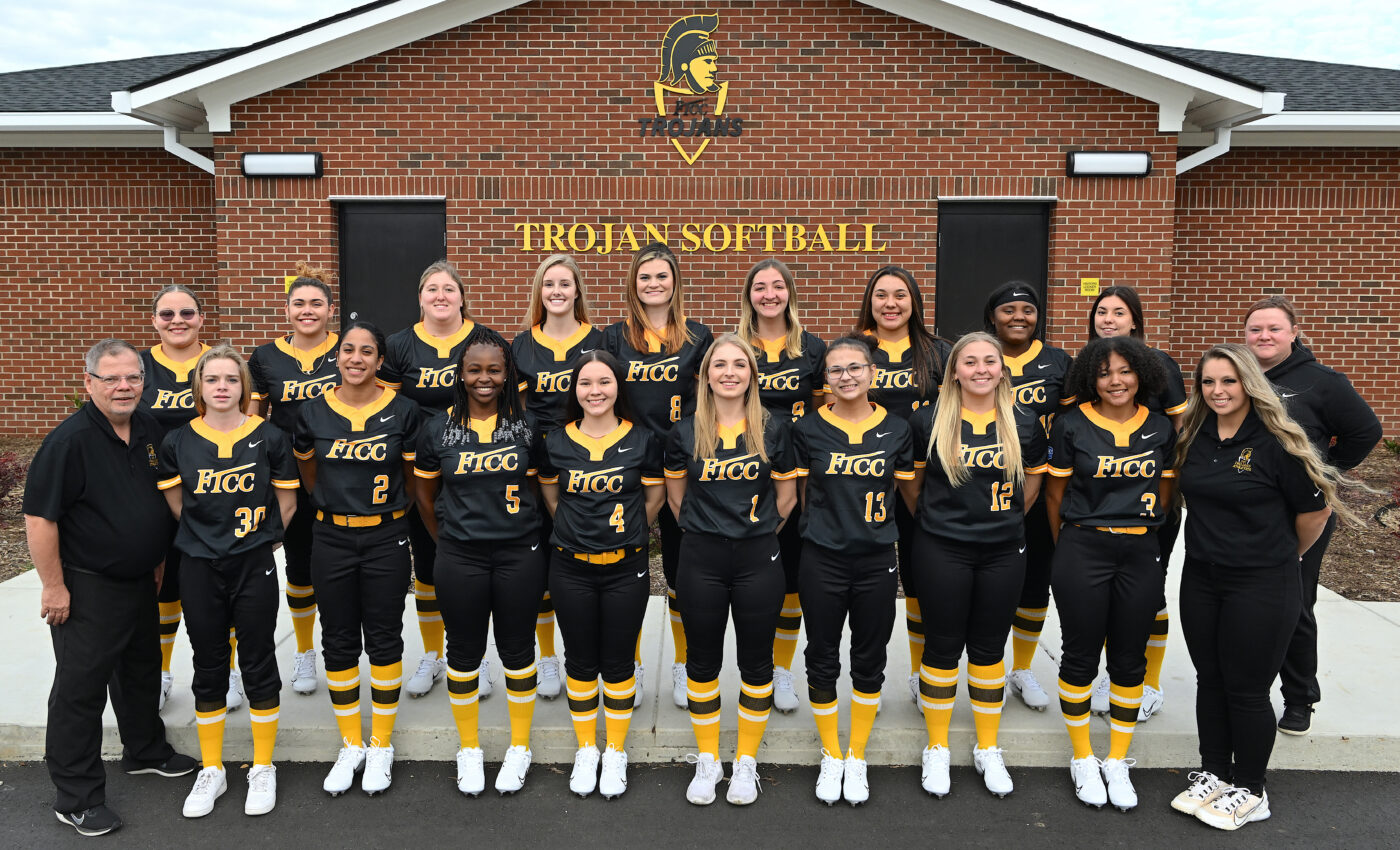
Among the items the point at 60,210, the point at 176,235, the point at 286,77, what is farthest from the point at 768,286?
the point at 60,210

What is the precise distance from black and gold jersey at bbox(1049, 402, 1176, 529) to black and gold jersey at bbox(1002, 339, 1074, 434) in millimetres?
375

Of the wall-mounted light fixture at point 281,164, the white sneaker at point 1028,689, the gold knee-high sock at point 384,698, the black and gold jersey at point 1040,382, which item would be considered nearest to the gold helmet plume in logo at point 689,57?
the wall-mounted light fixture at point 281,164

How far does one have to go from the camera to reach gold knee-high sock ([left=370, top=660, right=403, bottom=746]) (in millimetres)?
3996

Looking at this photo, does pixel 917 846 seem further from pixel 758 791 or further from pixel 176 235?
pixel 176 235

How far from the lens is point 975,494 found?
3805 mm

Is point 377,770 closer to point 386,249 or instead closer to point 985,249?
point 386,249

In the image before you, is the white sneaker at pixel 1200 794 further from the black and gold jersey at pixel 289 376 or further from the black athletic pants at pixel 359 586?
the black and gold jersey at pixel 289 376

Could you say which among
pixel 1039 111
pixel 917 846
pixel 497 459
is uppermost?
pixel 1039 111

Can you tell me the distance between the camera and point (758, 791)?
3.93 meters

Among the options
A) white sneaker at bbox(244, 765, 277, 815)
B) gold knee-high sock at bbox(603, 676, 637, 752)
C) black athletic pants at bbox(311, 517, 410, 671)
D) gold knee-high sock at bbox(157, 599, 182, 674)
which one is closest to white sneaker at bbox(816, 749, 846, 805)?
gold knee-high sock at bbox(603, 676, 637, 752)

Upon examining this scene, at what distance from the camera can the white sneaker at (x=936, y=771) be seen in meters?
3.91

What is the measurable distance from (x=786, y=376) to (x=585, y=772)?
6.33 ft

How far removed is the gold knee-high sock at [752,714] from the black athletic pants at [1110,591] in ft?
4.05

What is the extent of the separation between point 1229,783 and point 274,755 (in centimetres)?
404
